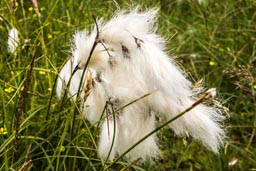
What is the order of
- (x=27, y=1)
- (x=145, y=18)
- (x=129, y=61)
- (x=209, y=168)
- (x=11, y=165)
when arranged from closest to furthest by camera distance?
(x=129, y=61) < (x=145, y=18) < (x=11, y=165) < (x=209, y=168) < (x=27, y=1)

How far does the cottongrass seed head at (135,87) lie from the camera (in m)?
1.29

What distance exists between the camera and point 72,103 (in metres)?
1.84

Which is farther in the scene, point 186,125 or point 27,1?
point 27,1

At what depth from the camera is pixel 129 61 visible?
131 centimetres

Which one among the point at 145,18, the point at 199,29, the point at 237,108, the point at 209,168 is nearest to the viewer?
the point at 145,18

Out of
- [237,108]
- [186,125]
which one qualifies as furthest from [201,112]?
[237,108]

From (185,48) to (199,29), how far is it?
164 millimetres

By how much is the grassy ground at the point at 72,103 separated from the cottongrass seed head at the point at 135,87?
0.20 m

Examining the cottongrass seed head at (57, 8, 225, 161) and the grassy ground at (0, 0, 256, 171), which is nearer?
the cottongrass seed head at (57, 8, 225, 161)

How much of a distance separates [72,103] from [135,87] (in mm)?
539

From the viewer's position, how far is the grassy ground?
1835 millimetres

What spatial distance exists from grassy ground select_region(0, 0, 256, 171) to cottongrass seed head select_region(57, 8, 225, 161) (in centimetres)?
20

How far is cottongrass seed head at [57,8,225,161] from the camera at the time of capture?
4.24 ft

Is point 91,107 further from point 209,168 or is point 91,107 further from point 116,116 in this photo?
point 209,168
